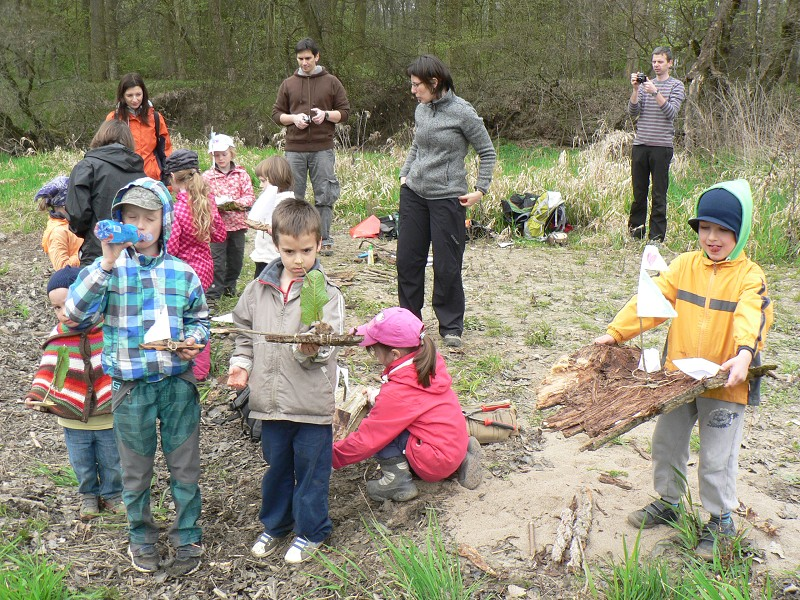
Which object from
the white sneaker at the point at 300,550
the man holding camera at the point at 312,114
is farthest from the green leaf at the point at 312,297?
the man holding camera at the point at 312,114

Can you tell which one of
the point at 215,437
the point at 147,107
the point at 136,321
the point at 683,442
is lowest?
the point at 215,437

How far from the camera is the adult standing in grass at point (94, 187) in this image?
14.9 feet

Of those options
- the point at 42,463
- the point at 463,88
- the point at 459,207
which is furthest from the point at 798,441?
the point at 463,88

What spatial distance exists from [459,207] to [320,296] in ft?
8.70

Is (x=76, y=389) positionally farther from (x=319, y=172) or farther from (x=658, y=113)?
(x=658, y=113)

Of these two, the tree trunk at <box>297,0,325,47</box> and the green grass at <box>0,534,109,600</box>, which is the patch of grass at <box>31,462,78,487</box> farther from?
the tree trunk at <box>297,0,325,47</box>

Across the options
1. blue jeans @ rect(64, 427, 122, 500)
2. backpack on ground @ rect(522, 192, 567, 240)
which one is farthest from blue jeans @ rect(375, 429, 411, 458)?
backpack on ground @ rect(522, 192, 567, 240)

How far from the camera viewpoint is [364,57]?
2052 centimetres

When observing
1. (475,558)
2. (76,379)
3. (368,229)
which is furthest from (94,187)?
(368,229)

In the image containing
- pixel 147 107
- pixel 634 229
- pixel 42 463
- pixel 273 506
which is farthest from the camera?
pixel 634 229

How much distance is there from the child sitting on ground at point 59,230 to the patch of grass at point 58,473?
133cm

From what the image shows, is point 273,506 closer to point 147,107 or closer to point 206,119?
point 147,107

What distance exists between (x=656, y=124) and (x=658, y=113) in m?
0.12

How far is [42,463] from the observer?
4.30m
